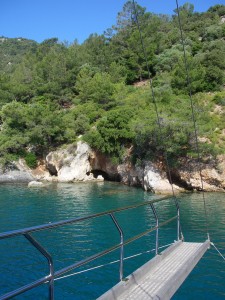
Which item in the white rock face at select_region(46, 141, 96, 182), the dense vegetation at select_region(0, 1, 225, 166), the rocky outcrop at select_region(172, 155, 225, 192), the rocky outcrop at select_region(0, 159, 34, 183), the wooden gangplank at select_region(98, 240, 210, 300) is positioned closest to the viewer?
Answer: the wooden gangplank at select_region(98, 240, 210, 300)

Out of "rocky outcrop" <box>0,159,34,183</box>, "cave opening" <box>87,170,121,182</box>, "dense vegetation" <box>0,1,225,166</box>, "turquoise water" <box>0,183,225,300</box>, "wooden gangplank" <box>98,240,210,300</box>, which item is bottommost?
"turquoise water" <box>0,183,225,300</box>

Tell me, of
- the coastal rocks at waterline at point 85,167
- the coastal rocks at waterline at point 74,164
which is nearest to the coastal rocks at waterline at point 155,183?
the coastal rocks at waterline at point 85,167

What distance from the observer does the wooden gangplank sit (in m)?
4.73

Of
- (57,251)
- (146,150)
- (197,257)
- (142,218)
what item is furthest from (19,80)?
(197,257)

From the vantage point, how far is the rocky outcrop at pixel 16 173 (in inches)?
1668

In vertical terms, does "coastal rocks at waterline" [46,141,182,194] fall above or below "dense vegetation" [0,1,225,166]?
below

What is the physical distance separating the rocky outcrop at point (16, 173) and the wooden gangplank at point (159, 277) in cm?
3773

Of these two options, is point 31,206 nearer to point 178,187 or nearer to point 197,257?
point 178,187

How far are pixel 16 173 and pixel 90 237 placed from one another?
29221 mm

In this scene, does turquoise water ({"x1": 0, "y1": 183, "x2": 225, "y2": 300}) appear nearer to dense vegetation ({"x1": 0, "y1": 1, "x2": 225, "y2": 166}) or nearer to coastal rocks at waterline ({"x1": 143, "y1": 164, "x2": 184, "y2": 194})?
coastal rocks at waterline ({"x1": 143, "y1": 164, "x2": 184, "y2": 194})

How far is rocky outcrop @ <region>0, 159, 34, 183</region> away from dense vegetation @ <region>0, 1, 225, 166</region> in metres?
1.22

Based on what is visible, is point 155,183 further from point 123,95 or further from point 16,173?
point 123,95

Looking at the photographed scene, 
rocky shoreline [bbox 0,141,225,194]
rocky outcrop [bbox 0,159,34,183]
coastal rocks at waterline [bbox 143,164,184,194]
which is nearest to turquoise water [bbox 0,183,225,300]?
coastal rocks at waterline [bbox 143,164,184,194]

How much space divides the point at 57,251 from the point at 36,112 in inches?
1343
